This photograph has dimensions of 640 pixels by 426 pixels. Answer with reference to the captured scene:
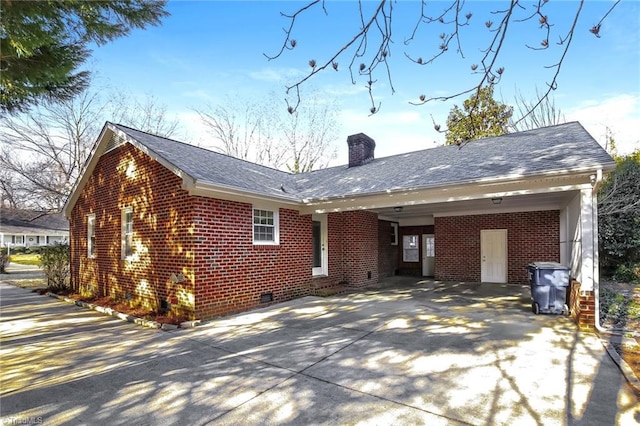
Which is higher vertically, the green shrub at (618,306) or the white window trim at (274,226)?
the white window trim at (274,226)

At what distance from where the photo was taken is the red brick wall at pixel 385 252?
1475 cm

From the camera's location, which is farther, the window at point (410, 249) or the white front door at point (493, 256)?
the window at point (410, 249)

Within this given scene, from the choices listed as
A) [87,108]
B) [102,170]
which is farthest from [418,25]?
[87,108]

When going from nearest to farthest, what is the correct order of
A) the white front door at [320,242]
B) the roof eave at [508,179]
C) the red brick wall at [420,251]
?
the roof eave at [508,179] < the white front door at [320,242] < the red brick wall at [420,251]

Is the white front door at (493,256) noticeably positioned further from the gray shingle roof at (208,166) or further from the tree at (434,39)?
the tree at (434,39)

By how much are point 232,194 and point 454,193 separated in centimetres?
515

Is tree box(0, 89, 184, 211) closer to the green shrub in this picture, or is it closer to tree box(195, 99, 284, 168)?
tree box(195, 99, 284, 168)

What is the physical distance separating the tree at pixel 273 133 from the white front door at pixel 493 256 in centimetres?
1821

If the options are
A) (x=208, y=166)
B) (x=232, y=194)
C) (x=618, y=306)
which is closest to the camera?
(x=232, y=194)

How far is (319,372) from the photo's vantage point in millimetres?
4371

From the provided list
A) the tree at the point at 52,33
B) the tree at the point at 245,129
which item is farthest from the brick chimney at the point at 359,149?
the tree at the point at 245,129

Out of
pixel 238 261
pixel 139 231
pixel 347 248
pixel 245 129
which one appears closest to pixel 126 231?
pixel 139 231

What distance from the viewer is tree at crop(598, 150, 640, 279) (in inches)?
500

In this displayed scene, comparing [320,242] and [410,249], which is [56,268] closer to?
[320,242]
